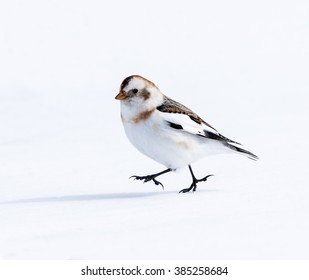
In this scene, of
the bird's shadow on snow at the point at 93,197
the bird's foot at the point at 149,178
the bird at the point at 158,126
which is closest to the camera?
the bird at the point at 158,126

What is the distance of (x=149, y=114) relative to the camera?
794 centimetres

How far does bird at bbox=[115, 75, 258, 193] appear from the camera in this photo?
25.9 ft

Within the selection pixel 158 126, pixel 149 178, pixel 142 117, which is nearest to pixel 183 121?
pixel 158 126

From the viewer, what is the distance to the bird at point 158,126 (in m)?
7.91

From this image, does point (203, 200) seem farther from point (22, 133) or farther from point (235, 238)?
point (22, 133)

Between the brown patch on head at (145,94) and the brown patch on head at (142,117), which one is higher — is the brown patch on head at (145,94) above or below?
above

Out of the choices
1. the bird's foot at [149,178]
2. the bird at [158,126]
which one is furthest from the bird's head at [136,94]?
the bird's foot at [149,178]

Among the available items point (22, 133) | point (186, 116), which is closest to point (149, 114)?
point (186, 116)

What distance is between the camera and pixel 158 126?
7.89m

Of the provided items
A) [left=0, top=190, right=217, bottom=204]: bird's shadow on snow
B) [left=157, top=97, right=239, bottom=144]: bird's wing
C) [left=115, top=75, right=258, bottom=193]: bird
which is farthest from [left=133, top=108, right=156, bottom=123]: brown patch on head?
[left=0, top=190, right=217, bottom=204]: bird's shadow on snow

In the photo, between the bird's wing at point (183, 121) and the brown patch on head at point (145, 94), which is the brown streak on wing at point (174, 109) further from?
the brown patch on head at point (145, 94)

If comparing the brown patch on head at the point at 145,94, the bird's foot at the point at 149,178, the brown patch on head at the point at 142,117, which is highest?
the brown patch on head at the point at 145,94

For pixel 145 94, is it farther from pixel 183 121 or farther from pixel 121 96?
pixel 183 121

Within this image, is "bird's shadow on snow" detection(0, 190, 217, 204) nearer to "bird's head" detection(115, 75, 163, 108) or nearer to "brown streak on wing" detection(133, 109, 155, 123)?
"brown streak on wing" detection(133, 109, 155, 123)
